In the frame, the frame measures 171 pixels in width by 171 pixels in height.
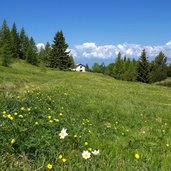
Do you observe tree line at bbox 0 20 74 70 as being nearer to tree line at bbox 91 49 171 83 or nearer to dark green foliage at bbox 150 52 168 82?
tree line at bbox 91 49 171 83

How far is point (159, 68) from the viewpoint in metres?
93.1

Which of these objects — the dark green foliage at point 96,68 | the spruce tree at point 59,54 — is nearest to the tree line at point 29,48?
the spruce tree at point 59,54

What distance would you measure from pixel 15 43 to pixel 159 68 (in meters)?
49.3

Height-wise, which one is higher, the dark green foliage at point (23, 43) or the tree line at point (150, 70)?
the dark green foliage at point (23, 43)

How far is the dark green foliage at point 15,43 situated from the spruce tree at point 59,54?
13.5 m

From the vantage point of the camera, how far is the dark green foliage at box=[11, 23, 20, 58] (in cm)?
7669

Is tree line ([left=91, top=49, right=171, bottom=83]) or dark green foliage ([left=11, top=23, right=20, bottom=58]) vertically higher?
dark green foliage ([left=11, top=23, right=20, bottom=58])

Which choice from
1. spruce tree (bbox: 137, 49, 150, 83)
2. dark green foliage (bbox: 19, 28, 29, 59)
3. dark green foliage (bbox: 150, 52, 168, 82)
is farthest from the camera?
dark green foliage (bbox: 150, 52, 168, 82)

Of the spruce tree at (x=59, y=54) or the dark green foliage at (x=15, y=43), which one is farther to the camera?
the dark green foliage at (x=15, y=43)

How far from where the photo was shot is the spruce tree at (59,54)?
2753 inches

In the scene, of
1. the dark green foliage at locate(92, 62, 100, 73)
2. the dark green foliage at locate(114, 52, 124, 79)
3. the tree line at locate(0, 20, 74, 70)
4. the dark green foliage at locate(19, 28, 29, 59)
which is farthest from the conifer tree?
the dark green foliage at locate(92, 62, 100, 73)

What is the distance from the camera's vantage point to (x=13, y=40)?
251 feet

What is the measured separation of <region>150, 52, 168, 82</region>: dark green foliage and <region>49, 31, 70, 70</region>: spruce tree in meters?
33.8

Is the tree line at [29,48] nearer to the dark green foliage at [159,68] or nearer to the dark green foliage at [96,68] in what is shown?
the dark green foliage at [159,68]
